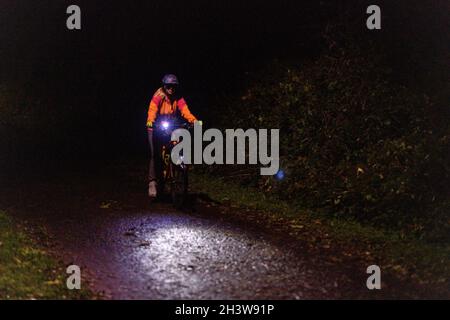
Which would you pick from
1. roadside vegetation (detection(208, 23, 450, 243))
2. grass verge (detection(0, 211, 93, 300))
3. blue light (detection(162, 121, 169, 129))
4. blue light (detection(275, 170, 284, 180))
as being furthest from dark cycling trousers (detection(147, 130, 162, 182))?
grass verge (detection(0, 211, 93, 300))

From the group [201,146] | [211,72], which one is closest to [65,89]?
[211,72]

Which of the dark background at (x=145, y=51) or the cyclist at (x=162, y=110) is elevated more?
the dark background at (x=145, y=51)

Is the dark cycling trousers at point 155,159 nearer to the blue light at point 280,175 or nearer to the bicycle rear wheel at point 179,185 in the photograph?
the bicycle rear wheel at point 179,185

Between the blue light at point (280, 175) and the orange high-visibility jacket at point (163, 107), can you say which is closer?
the orange high-visibility jacket at point (163, 107)

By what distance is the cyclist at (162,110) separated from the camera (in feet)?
33.5

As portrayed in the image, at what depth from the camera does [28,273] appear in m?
6.80

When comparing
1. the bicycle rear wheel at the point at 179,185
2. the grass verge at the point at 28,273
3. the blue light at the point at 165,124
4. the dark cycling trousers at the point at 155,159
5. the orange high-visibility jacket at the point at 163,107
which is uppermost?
Result: the orange high-visibility jacket at the point at 163,107

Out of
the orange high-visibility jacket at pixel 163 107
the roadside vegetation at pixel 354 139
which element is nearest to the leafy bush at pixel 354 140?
the roadside vegetation at pixel 354 139

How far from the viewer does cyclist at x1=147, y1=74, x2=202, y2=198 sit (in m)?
10.2

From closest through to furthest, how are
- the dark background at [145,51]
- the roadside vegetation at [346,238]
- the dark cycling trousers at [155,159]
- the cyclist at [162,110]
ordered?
the roadside vegetation at [346,238] → the cyclist at [162,110] → the dark cycling trousers at [155,159] → the dark background at [145,51]

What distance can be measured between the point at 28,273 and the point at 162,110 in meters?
4.47

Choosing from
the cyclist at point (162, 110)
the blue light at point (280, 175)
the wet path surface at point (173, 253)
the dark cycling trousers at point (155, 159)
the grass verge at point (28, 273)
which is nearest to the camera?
the grass verge at point (28, 273)

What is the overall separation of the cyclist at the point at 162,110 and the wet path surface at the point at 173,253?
→ 933mm
